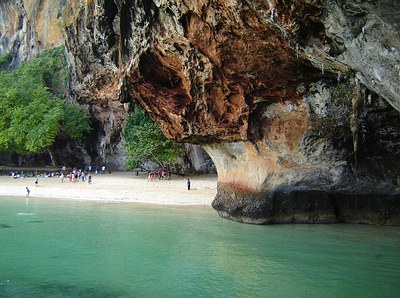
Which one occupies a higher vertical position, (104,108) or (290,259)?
(104,108)

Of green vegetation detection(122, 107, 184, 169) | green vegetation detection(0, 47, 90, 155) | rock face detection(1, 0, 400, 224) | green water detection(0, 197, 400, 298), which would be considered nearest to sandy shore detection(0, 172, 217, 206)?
green vegetation detection(122, 107, 184, 169)

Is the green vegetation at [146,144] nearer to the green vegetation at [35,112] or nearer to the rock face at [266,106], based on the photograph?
the green vegetation at [35,112]

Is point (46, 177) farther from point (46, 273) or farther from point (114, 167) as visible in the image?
point (46, 273)

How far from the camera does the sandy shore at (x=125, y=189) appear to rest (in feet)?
75.5

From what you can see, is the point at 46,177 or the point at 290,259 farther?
the point at 46,177

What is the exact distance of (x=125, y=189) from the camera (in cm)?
2634

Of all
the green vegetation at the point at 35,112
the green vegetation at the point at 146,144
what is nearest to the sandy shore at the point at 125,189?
the green vegetation at the point at 146,144

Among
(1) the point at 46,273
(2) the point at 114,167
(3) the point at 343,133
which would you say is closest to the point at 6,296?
(1) the point at 46,273

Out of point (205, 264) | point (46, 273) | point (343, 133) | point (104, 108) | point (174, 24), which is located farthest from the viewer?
point (104, 108)

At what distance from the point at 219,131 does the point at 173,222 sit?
13.8 ft

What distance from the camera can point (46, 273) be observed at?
10.3m

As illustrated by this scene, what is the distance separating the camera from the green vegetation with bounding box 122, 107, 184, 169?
97.5 ft

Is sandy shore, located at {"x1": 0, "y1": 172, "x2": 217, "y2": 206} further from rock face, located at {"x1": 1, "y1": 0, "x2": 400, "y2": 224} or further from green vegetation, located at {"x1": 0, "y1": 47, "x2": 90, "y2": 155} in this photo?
rock face, located at {"x1": 1, "y1": 0, "x2": 400, "y2": 224}

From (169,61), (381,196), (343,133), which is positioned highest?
(169,61)
